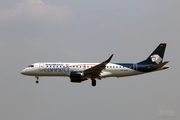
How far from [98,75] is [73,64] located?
14.4 feet

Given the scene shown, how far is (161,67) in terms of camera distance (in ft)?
286

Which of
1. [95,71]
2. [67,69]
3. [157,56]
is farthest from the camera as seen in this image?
[157,56]

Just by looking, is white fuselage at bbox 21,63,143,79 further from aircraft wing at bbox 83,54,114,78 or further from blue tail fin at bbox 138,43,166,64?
blue tail fin at bbox 138,43,166,64

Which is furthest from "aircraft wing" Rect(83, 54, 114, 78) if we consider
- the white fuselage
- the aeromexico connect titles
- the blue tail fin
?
the blue tail fin

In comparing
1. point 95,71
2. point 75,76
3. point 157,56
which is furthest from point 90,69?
point 157,56

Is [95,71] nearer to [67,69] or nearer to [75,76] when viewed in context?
[75,76]

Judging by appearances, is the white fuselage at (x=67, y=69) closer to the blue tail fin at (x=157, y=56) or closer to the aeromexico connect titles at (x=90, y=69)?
the aeromexico connect titles at (x=90, y=69)

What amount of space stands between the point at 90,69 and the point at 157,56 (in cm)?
1294

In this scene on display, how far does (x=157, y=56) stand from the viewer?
91.9 meters

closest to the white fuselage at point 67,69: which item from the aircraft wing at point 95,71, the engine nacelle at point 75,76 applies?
the engine nacelle at point 75,76

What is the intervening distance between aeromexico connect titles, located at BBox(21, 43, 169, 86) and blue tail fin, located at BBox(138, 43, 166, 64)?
208 mm

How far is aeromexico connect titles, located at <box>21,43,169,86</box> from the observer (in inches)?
3401

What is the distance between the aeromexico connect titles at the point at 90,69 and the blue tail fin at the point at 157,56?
208 mm

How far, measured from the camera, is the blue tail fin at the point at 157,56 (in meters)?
90.9
